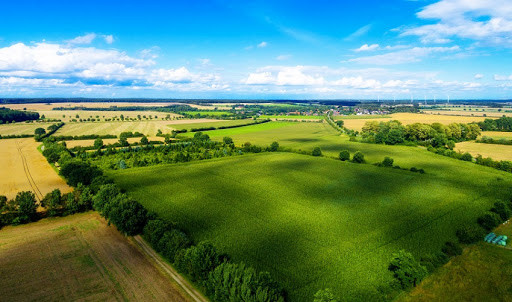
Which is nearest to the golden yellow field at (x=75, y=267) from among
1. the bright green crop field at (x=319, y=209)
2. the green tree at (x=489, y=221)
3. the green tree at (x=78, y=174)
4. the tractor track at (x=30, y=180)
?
the bright green crop field at (x=319, y=209)

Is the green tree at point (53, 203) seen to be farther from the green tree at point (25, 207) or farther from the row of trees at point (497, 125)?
the row of trees at point (497, 125)

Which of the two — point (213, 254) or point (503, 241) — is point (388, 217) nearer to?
point (503, 241)

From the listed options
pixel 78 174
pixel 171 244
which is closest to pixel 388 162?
pixel 171 244

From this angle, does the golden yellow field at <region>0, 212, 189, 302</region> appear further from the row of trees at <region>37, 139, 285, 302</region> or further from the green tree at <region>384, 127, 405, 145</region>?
the green tree at <region>384, 127, 405, 145</region>

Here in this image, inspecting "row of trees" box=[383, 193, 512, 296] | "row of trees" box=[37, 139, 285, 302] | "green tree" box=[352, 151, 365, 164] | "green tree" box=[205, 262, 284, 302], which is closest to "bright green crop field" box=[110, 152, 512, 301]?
"row of trees" box=[383, 193, 512, 296]

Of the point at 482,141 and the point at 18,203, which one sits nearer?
the point at 18,203

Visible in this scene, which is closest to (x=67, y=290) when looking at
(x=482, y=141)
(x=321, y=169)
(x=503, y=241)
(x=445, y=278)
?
(x=445, y=278)

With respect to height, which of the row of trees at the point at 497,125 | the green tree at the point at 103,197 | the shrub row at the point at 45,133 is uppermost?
the row of trees at the point at 497,125
